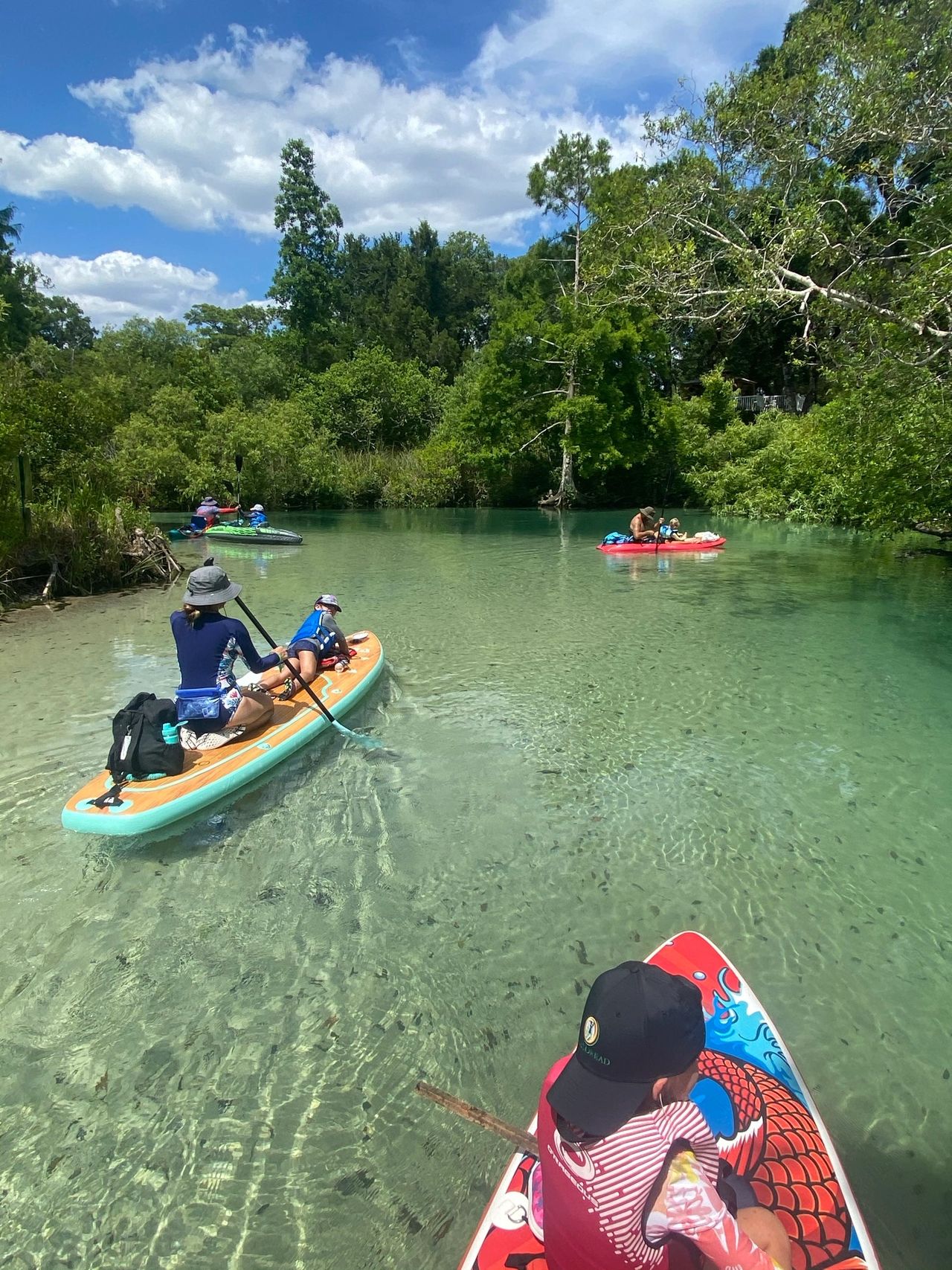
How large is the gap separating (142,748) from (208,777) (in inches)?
21.1

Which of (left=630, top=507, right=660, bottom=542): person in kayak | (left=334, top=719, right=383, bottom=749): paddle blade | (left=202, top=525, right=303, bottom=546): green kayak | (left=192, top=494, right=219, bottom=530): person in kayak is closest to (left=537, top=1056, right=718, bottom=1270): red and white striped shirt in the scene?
(left=334, top=719, right=383, bottom=749): paddle blade

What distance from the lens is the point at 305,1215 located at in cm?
280

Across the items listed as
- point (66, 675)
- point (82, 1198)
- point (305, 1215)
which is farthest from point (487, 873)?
point (66, 675)

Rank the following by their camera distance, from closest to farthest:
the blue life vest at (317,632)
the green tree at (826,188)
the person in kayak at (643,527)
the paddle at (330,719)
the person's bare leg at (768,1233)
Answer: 1. the person's bare leg at (768,1233)
2. the paddle at (330,719)
3. the blue life vest at (317,632)
4. the green tree at (826,188)
5. the person in kayak at (643,527)

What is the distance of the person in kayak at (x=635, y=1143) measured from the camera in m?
1.79

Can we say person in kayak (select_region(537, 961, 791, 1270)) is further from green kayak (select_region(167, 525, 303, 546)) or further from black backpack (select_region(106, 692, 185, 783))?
green kayak (select_region(167, 525, 303, 546))

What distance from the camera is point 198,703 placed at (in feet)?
19.4

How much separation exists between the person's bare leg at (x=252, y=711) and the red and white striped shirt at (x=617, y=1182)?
4.86 m

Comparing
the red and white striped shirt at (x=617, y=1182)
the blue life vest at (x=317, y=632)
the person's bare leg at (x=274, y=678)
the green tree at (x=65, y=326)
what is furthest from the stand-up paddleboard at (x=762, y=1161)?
the green tree at (x=65, y=326)

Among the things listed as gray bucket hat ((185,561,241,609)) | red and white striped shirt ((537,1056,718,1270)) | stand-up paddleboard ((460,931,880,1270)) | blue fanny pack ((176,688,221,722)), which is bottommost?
stand-up paddleboard ((460,931,880,1270))

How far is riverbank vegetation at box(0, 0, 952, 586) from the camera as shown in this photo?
11820 mm

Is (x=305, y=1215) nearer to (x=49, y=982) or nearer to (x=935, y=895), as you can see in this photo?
(x=49, y=982)

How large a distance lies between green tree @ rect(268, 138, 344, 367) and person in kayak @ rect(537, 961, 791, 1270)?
54.2 metres

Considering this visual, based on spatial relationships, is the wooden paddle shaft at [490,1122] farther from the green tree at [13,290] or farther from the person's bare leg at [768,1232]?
the green tree at [13,290]
